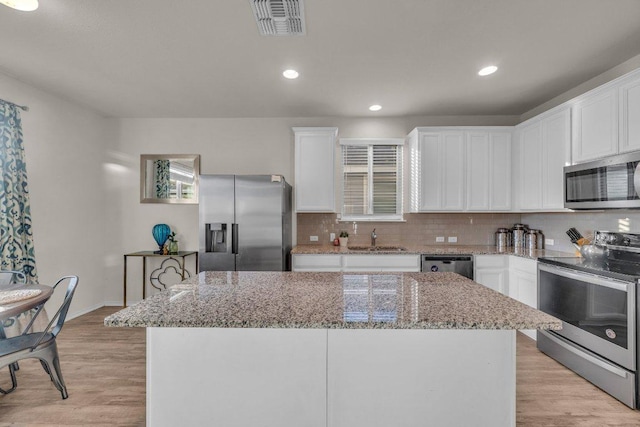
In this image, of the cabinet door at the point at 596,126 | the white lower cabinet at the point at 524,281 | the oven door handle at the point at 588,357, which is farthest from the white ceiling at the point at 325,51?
the oven door handle at the point at 588,357

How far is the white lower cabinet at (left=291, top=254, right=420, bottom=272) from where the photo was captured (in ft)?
11.4

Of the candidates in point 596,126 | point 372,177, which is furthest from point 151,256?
point 596,126

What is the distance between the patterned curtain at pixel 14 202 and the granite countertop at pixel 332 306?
7.87ft

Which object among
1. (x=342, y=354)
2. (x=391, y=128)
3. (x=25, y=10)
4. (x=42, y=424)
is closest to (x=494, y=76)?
(x=391, y=128)

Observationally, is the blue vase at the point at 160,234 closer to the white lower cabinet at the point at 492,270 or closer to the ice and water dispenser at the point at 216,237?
the ice and water dispenser at the point at 216,237

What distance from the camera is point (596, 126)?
2.61m

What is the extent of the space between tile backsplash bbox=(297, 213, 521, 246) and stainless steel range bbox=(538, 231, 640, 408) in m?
1.31

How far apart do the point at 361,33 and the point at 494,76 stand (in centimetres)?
153

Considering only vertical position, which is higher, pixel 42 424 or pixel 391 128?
pixel 391 128

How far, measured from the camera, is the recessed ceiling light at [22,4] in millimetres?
1894

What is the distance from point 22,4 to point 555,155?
4.44 m

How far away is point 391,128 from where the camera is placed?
4.21 metres

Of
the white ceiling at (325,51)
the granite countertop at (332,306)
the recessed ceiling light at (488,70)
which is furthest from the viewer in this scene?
the recessed ceiling light at (488,70)

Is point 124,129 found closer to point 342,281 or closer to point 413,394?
point 342,281
